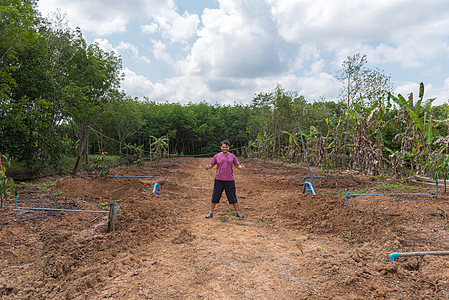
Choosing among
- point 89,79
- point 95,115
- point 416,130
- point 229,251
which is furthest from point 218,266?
point 95,115

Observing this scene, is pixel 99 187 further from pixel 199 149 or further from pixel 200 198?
pixel 199 149

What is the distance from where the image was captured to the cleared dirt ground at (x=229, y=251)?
7.84 feet

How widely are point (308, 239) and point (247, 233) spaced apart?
931mm

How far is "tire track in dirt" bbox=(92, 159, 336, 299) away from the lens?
2393 mm

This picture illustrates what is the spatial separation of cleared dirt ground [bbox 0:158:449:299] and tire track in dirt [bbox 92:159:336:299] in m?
0.01

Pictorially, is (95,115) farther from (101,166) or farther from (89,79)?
(101,166)

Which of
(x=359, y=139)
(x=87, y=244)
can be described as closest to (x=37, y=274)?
(x=87, y=244)

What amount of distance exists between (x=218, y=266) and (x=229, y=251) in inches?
16.7

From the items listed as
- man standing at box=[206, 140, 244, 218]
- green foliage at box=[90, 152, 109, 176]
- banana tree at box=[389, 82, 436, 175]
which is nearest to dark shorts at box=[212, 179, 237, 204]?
man standing at box=[206, 140, 244, 218]

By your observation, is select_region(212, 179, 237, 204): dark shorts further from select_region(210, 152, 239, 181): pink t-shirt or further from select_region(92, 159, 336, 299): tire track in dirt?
select_region(92, 159, 336, 299): tire track in dirt

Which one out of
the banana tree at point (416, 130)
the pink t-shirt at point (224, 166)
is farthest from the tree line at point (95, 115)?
the pink t-shirt at point (224, 166)

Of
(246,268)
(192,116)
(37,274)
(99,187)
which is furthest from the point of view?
(192,116)

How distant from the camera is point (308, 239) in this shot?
3811 millimetres

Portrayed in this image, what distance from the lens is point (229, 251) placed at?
3299 millimetres
